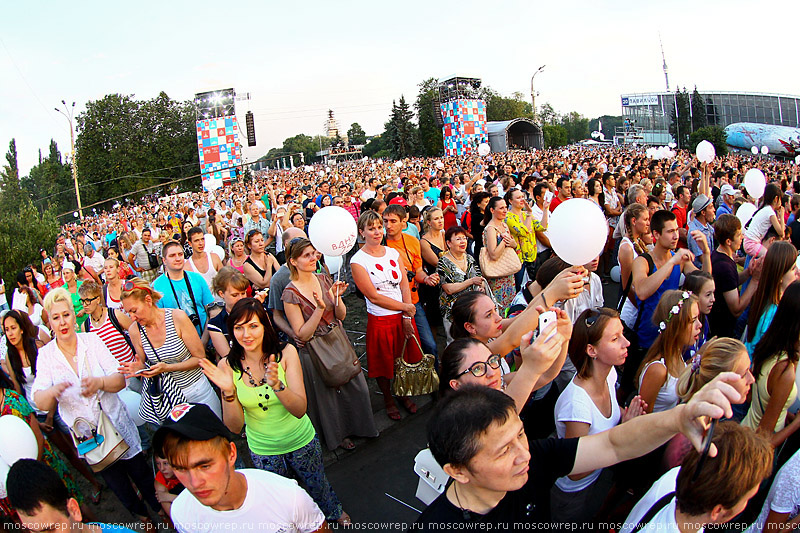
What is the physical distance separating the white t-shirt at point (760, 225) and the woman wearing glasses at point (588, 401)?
144 inches

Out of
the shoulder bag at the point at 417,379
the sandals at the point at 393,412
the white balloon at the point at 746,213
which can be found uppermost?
the white balloon at the point at 746,213

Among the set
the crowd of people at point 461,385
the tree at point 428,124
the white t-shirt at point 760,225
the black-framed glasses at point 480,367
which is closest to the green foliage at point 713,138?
the tree at point 428,124

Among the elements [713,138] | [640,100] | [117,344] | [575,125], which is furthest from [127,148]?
[575,125]

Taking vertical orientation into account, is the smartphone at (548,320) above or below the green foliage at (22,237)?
below

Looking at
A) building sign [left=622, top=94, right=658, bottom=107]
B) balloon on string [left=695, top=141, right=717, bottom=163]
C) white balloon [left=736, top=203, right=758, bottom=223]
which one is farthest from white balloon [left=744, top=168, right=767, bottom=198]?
building sign [left=622, top=94, right=658, bottom=107]

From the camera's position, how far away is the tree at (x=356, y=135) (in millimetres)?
110500

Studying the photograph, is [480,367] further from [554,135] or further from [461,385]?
[554,135]

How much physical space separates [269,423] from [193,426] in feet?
2.89

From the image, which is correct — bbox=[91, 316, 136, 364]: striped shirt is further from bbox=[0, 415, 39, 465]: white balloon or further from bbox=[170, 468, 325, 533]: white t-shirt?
bbox=[170, 468, 325, 533]: white t-shirt

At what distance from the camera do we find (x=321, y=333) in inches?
140

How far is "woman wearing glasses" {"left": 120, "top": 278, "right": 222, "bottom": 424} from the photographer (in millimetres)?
3168

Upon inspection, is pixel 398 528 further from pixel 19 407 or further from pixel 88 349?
pixel 19 407

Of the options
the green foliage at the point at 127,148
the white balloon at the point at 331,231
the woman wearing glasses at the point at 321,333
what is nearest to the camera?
the woman wearing glasses at the point at 321,333

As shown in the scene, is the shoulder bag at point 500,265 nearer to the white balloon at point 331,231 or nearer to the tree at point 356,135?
the white balloon at point 331,231
